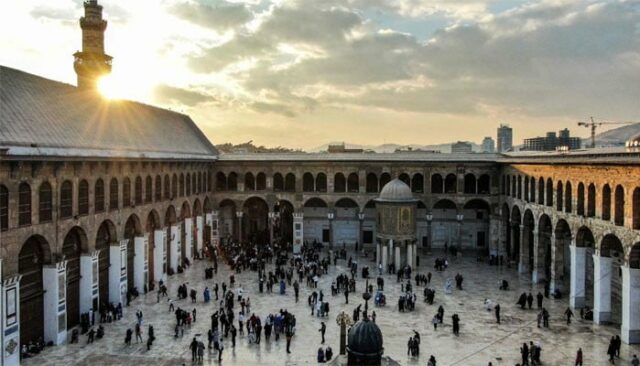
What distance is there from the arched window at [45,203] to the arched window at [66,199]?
1.03 m

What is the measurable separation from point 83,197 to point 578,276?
30006 millimetres

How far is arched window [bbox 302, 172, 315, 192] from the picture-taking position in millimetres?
56156

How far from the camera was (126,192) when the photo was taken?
36.3 metres

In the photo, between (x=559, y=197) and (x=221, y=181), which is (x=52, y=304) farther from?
(x=559, y=197)

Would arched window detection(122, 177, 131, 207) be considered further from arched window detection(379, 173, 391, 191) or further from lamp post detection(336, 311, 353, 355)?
arched window detection(379, 173, 391, 191)

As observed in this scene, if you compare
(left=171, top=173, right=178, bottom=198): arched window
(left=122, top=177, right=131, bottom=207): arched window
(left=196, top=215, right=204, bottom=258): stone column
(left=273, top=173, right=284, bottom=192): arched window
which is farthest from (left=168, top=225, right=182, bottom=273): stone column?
(left=273, top=173, right=284, bottom=192): arched window

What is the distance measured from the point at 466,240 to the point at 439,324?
27209 mm

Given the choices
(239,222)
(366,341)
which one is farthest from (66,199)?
(239,222)

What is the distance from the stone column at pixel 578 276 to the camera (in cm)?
3409

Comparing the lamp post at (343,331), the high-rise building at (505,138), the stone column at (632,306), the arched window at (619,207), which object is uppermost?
the high-rise building at (505,138)

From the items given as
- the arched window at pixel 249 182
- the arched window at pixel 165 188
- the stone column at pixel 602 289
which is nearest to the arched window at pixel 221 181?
the arched window at pixel 249 182

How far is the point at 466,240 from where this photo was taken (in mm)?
57250

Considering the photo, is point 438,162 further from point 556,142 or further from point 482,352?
point 556,142

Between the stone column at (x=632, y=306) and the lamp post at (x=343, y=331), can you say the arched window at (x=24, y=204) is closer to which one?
the lamp post at (x=343, y=331)
